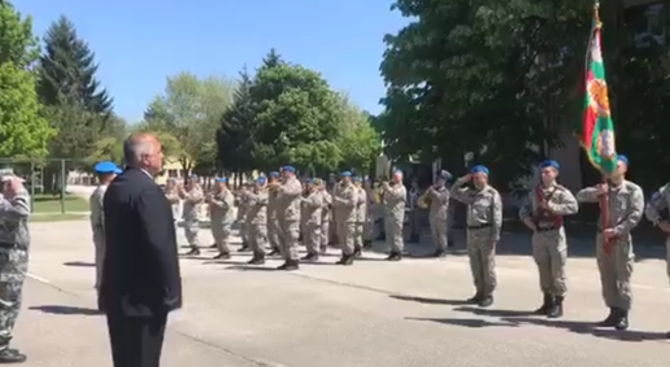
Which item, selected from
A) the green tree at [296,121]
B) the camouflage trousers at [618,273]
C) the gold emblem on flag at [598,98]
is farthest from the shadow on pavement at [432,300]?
the green tree at [296,121]

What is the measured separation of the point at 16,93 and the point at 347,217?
35.6 m

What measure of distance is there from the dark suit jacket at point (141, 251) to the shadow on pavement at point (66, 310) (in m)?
6.14

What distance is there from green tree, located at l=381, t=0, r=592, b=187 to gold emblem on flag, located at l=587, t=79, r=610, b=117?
997 cm

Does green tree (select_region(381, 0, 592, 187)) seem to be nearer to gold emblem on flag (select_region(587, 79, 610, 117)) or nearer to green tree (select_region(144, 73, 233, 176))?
gold emblem on flag (select_region(587, 79, 610, 117))

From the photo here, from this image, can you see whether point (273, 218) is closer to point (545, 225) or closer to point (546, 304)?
point (546, 304)

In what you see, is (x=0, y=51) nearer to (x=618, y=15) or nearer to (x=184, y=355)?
(x=618, y=15)

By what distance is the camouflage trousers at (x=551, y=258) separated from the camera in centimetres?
968

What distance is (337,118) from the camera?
59438 millimetres

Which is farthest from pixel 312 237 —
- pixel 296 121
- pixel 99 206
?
pixel 296 121

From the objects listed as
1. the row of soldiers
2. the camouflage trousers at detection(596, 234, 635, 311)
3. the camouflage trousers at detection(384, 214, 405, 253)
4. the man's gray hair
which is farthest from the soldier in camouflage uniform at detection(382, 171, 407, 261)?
the man's gray hair

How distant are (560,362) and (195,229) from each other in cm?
1182

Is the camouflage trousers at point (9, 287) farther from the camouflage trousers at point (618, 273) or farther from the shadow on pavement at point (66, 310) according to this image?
the camouflage trousers at point (618, 273)

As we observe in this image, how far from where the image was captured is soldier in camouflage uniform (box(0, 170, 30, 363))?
7.74m

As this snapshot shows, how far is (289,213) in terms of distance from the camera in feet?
48.2
